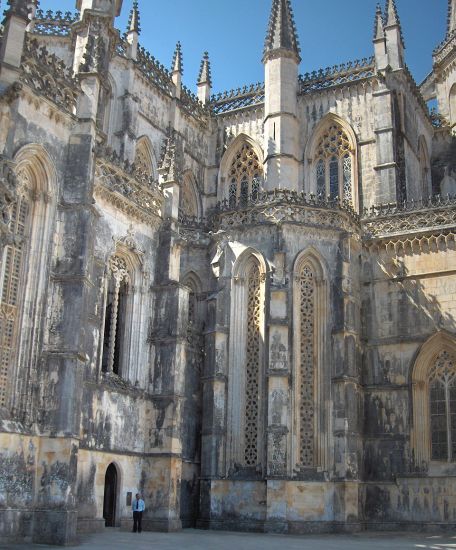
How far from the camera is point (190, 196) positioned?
37.7 meters

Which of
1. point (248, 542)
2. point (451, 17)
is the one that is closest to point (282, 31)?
point (451, 17)

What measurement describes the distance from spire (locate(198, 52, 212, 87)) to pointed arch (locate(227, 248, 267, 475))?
1569cm

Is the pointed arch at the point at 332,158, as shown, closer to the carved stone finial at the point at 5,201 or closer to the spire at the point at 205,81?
the spire at the point at 205,81

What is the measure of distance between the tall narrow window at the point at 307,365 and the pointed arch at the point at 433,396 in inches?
157

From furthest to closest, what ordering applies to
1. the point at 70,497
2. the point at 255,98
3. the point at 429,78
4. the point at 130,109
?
the point at 429,78 → the point at 255,98 → the point at 130,109 → the point at 70,497

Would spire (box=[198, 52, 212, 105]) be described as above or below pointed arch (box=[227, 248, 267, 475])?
above

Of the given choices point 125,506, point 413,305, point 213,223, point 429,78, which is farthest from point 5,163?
point 429,78

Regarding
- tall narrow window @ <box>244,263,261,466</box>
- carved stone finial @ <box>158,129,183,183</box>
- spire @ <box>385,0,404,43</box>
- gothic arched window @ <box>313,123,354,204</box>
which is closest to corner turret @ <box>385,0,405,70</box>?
spire @ <box>385,0,404,43</box>

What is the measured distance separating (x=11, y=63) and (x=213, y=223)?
41.7 feet

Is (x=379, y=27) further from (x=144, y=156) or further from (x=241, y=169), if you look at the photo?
(x=144, y=156)

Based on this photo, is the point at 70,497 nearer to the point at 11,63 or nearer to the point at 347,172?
the point at 11,63

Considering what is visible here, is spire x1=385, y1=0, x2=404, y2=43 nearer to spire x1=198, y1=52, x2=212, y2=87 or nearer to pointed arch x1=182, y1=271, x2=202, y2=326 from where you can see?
spire x1=198, y1=52, x2=212, y2=87

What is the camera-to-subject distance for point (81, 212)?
67.0ft

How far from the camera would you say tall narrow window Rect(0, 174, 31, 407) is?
18375 millimetres
